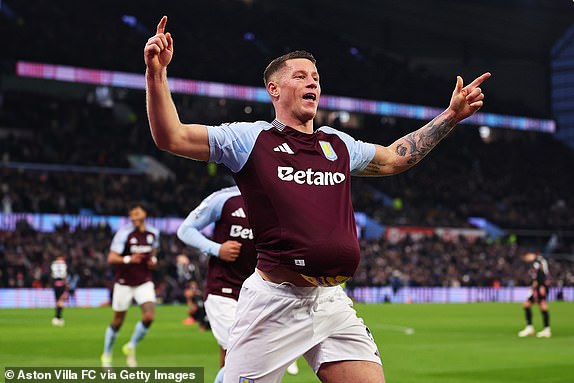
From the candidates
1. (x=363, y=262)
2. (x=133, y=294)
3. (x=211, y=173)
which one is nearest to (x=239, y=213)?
(x=133, y=294)

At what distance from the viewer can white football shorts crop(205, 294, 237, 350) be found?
383 inches

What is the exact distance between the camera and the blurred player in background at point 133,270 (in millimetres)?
15000

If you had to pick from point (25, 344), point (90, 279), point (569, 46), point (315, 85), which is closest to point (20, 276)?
point (90, 279)

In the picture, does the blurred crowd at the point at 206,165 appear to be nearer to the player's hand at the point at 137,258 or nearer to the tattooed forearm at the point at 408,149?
the player's hand at the point at 137,258

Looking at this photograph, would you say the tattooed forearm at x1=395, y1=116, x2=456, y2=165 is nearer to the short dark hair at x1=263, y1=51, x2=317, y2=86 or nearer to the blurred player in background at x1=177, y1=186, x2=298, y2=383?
the short dark hair at x1=263, y1=51, x2=317, y2=86

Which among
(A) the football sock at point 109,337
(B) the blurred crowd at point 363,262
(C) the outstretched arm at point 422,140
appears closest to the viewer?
(C) the outstretched arm at point 422,140

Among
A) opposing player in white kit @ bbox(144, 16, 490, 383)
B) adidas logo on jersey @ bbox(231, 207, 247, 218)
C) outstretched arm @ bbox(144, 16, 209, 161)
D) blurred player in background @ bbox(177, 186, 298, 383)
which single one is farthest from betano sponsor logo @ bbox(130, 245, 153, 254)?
outstretched arm @ bbox(144, 16, 209, 161)

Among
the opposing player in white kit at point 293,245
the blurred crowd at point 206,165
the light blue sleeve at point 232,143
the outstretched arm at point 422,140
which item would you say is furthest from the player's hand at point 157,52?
the blurred crowd at point 206,165

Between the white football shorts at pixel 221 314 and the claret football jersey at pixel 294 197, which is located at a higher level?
the claret football jersey at pixel 294 197

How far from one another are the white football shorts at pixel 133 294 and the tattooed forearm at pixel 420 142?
9.22 m

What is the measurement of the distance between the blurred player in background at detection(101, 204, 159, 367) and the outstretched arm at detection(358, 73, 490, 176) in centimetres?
900

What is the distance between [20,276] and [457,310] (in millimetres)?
17693

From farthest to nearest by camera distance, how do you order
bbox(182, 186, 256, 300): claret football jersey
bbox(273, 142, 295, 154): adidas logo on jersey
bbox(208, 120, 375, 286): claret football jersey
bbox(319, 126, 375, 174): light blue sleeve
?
bbox(182, 186, 256, 300): claret football jersey < bbox(319, 126, 375, 174): light blue sleeve < bbox(273, 142, 295, 154): adidas logo on jersey < bbox(208, 120, 375, 286): claret football jersey

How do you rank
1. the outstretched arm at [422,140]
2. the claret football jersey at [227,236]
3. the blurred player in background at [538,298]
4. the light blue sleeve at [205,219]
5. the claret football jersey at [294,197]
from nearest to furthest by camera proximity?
the claret football jersey at [294,197]
the outstretched arm at [422,140]
the claret football jersey at [227,236]
the light blue sleeve at [205,219]
the blurred player in background at [538,298]
